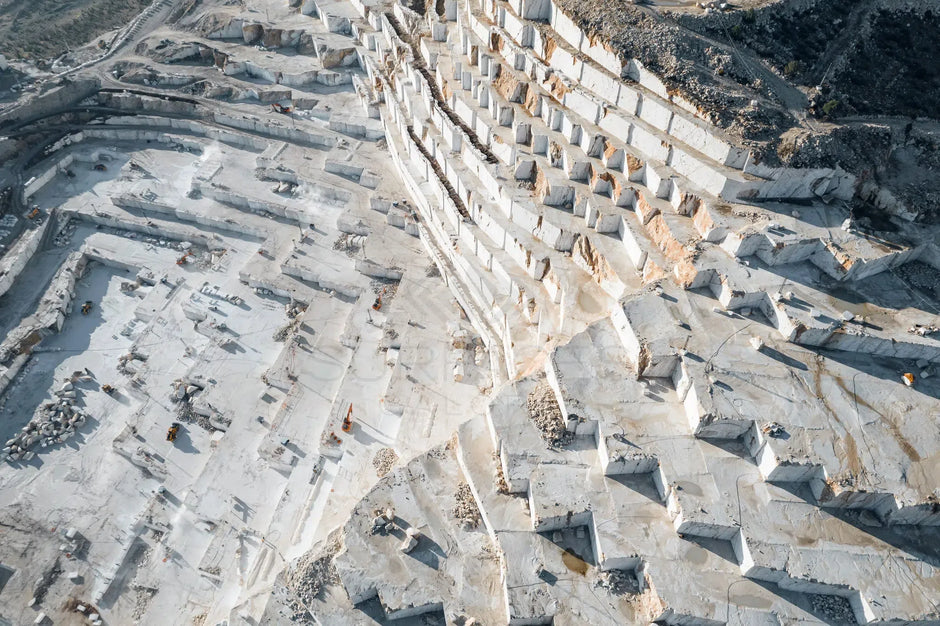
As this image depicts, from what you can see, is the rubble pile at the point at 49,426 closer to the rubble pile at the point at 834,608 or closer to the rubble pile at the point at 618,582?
the rubble pile at the point at 618,582

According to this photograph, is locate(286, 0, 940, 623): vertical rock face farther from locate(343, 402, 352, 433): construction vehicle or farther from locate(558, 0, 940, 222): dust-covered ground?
locate(343, 402, 352, 433): construction vehicle

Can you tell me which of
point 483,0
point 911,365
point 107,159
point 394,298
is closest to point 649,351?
point 911,365

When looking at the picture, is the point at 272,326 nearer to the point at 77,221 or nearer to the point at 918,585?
the point at 77,221

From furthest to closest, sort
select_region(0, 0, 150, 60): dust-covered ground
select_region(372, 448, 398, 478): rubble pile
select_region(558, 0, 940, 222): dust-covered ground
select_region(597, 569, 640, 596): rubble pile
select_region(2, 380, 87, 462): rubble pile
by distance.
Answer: select_region(0, 0, 150, 60): dust-covered ground < select_region(2, 380, 87, 462): rubble pile < select_region(558, 0, 940, 222): dust-covered ground < select_region(372, 448, 398, 478): rubble pile < select_region(597, 569, 640, 596): rubble pile

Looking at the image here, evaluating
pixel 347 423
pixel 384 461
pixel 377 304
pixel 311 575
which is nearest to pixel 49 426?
A: pixel 347 423

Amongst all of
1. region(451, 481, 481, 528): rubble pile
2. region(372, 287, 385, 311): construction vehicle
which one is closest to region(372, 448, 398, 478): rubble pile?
region(451, 481, 481, 528): rubble pile

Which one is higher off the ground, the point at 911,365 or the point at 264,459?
the point at 911,365
